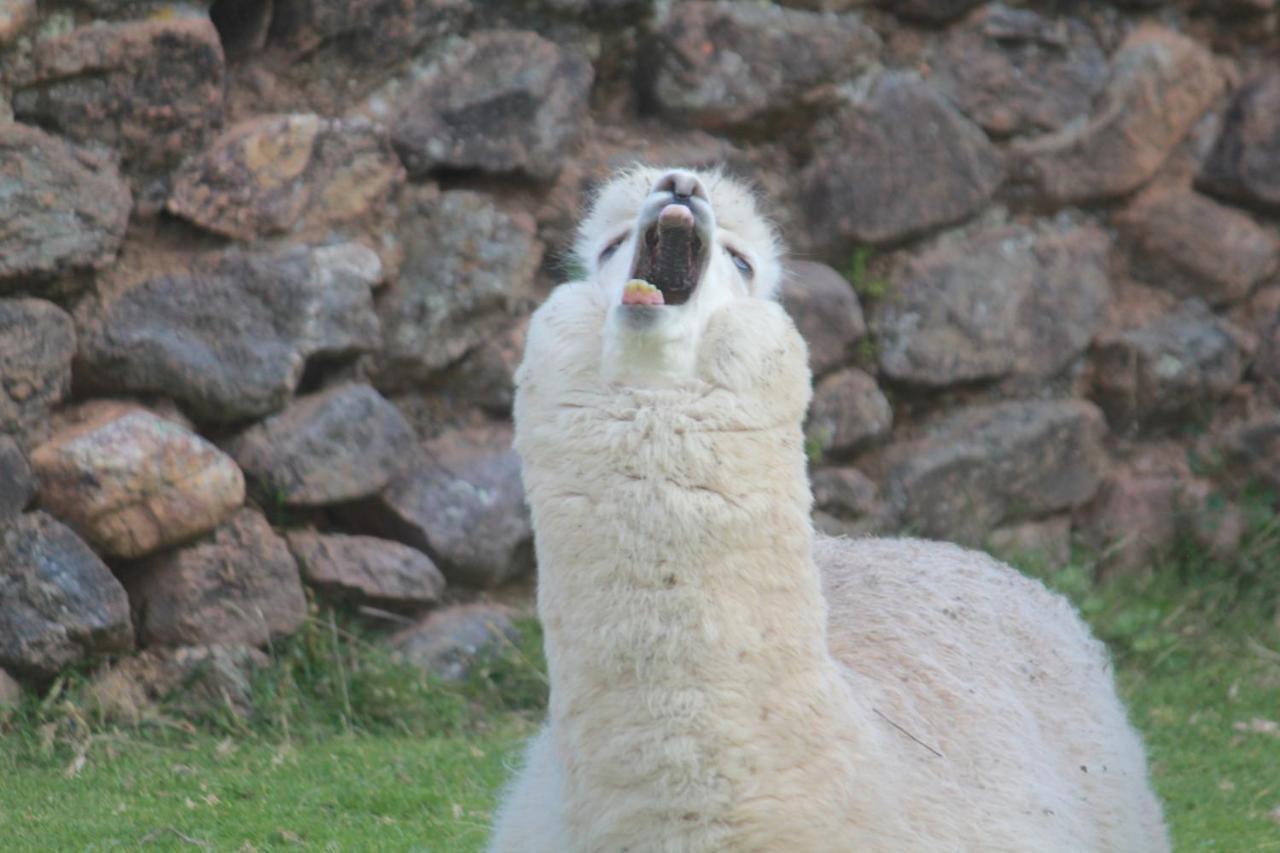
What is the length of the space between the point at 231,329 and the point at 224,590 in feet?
2.15

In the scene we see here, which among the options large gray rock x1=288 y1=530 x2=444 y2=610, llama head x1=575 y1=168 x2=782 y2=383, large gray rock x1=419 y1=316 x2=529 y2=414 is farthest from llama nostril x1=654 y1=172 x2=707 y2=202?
large gray rock x1=419 y1=316 x2=529 y2=414

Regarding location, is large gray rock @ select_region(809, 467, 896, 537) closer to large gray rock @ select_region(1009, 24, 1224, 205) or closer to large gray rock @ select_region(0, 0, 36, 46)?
large gray rock @ select_region(1009, 24, 1224, 205)

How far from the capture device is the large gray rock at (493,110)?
15.5ft

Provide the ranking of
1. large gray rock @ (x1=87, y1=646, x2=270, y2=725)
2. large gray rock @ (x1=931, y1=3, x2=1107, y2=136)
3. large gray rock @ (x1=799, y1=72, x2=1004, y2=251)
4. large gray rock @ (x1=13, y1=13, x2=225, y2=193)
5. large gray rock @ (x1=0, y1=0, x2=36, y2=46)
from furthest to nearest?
large gray rock @ (x1=931, y1=3, x2=1107, y2=136) → large gray rock @ (x1=799, y1=72, x2=1004, y2=251) → large gray rock @ (x1=87, y1=646, x2=270, y2=725) → large gray rock @ (x1=13, y1=13, x2=225, y2=193) → large gray rock @ (x1=0, y1=0, x2=36, y2=46)

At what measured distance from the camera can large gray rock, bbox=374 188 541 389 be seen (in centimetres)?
475

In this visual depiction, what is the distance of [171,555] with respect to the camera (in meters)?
4.29

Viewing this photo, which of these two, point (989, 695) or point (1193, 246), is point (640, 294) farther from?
point (1193, 246)

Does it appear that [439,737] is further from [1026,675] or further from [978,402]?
[978,402]

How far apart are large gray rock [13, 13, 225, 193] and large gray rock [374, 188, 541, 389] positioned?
0.66 m

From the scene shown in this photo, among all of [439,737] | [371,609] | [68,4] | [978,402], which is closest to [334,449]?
[371,609]

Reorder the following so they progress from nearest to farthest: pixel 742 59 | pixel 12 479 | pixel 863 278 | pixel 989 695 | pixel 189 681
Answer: pixel 989 695, pixel 12 479, pixel 189 681, pixel 742 59, pixel 863 278

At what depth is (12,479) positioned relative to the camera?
3.97 metres

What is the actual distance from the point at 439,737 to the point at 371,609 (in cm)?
41

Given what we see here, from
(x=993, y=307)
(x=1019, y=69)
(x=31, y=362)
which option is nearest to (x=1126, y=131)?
(x=1019, y=69)
